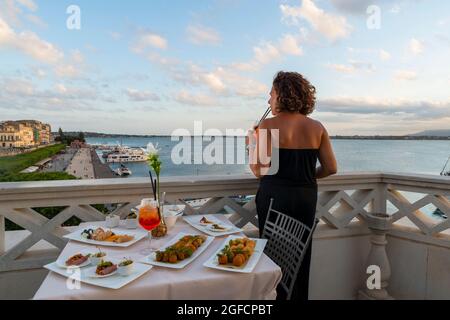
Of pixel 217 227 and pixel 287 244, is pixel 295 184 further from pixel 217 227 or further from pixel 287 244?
pixel 217 227

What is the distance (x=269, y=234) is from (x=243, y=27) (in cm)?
435

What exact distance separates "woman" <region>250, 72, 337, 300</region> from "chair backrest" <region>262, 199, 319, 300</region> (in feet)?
0.48

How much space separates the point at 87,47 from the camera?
18.0ft

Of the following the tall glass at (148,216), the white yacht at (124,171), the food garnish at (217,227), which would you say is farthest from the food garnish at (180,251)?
the white yacht at (124,171)

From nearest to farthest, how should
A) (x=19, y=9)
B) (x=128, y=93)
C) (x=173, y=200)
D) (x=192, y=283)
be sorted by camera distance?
(x=192, y=283) < (x=173, y=200) < (x=19, y=9) < (x=128, y=93)

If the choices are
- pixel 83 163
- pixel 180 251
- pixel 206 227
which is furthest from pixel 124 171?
pixel 83 163

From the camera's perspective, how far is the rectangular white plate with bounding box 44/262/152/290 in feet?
3.34

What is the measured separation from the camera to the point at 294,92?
6.47 ft

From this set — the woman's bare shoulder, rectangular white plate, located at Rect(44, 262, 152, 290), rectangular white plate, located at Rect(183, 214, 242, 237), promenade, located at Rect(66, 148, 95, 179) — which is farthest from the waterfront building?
the woman's bare shoulder

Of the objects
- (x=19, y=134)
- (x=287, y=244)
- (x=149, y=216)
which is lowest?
(x=287, y=244)

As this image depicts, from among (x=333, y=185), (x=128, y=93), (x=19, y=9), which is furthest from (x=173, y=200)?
(x=128, y=93)

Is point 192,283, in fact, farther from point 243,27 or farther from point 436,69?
point 243,27

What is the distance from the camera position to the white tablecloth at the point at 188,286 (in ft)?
3.24

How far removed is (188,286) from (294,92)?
4.62 feet
